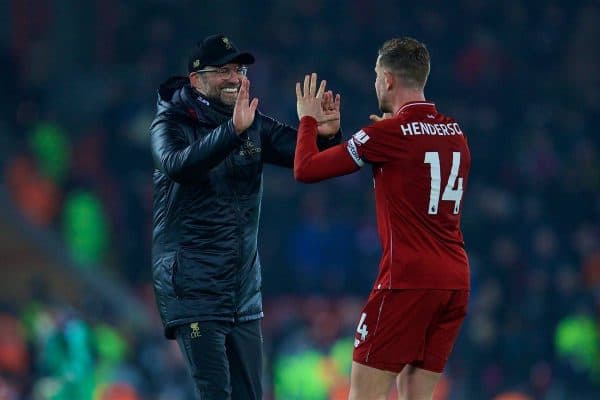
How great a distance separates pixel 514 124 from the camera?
13914 millimetres

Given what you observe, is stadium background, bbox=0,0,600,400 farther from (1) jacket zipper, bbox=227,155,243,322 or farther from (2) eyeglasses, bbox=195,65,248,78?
(2) eyeglasses, bbox=195,65,248,78

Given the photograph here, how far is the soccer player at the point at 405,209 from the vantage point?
191 inches

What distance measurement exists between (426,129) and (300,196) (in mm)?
7784

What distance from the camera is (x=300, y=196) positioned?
12648mm

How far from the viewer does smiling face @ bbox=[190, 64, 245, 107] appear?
5289 mm

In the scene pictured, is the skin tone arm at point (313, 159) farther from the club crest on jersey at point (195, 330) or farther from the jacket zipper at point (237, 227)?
the club crest on jersey at point (195, 330)

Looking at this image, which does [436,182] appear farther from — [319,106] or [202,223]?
[202,223]

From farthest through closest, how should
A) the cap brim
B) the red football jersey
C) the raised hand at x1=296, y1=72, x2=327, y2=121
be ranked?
the cap brim → the raised hand at x1=296, y1=72, x2=327, y2=121 → the red football jersey

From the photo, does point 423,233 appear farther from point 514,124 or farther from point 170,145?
point 514,124

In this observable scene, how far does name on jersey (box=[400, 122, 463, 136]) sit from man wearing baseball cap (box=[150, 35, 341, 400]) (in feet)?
1.62

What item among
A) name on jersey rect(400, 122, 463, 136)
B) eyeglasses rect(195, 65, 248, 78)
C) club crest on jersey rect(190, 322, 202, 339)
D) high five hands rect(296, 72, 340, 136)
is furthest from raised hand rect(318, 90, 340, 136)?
club crest on jersey rect(190, 322, 202, 339)

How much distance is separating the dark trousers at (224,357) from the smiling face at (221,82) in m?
0.93

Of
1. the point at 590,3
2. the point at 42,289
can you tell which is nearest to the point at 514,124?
the point at 590,3

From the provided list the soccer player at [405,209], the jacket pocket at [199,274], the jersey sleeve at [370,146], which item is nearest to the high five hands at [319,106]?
the soccer player at [405,209]
